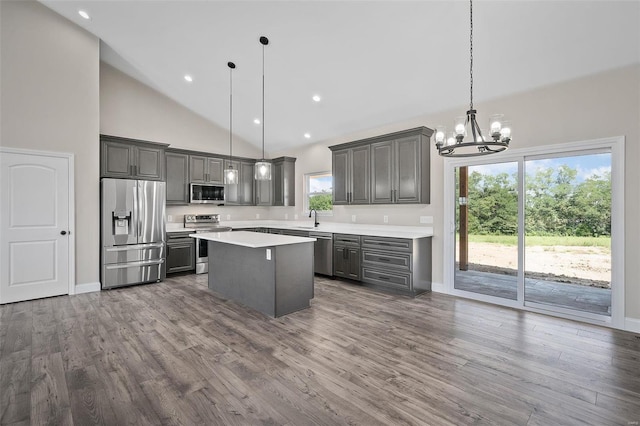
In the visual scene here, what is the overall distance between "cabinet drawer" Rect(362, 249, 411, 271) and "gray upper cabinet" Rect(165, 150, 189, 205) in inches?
153

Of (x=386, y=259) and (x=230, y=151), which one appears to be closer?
(x=386, y=259)

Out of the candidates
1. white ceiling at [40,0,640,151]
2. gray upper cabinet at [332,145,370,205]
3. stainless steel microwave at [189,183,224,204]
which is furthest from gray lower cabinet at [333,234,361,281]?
stainless steel microwave at [189,183,224,204]

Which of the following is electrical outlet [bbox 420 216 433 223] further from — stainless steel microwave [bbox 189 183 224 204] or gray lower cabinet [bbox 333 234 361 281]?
stainless steel microwave [bbox 189 183 224 204]

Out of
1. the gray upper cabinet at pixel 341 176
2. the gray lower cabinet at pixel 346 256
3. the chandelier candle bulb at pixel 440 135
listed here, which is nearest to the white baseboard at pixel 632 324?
the chandelier candle bulb at pixel 440 135

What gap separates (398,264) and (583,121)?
9.23 ft

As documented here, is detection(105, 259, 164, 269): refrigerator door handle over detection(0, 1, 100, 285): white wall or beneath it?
beneath

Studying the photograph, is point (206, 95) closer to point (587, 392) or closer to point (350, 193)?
point (350, 193)

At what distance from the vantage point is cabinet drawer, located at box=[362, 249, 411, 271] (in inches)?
183

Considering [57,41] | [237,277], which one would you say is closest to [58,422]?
[237,277]

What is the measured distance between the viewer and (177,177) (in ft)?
20.9

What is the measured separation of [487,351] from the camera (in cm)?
284

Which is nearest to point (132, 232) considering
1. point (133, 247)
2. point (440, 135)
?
point (133, 247)

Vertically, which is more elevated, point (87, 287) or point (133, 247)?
point (133, 247)

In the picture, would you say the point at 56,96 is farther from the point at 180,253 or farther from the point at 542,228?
the point at 542,228
